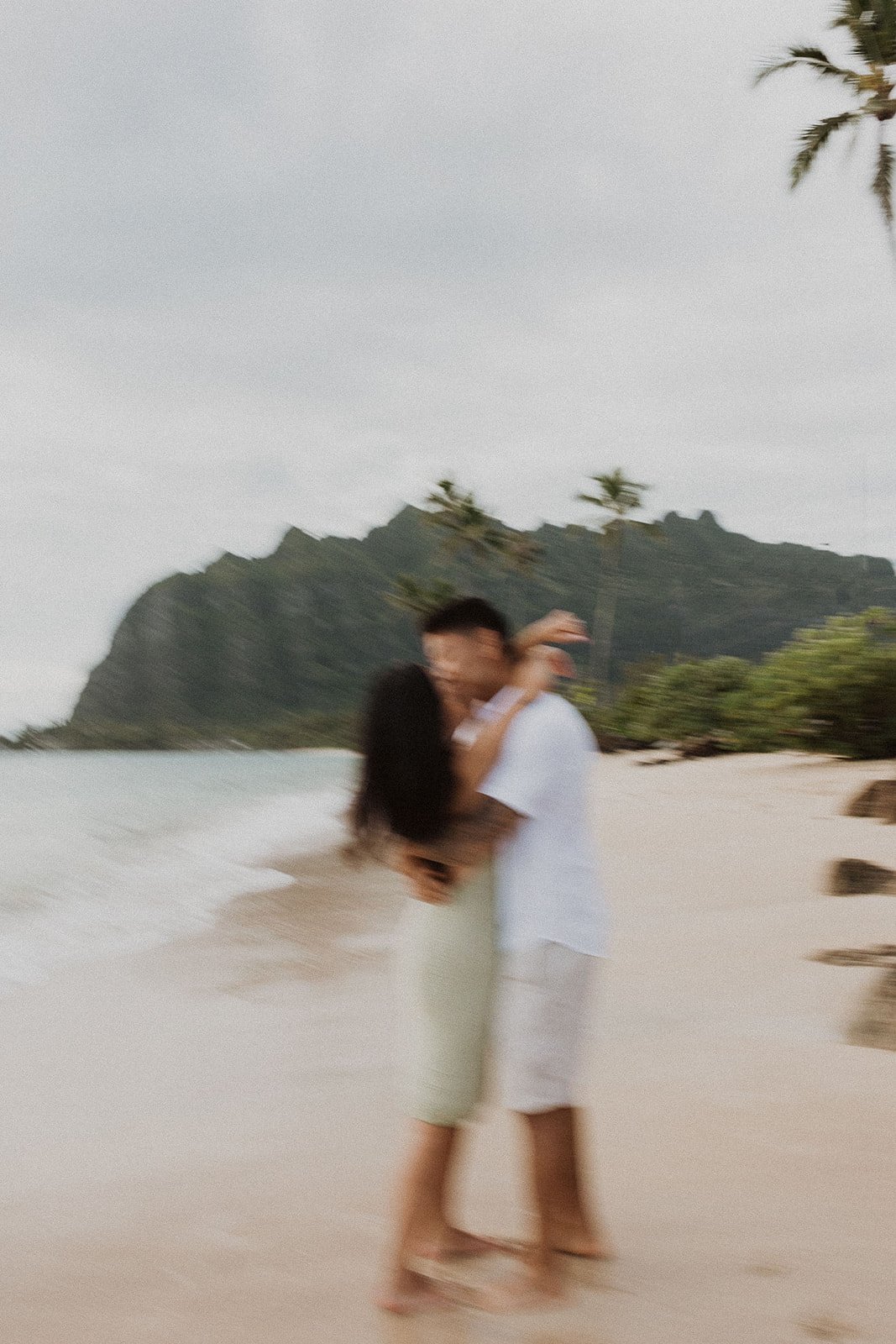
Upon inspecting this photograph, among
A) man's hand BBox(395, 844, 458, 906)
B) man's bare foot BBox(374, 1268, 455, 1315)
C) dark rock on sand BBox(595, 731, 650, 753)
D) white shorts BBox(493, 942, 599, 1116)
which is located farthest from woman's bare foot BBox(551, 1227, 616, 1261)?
dark rock on sand BBox(595, 731, 650, 753)

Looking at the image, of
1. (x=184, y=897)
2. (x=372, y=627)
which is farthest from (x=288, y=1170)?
(x=372, y=627)

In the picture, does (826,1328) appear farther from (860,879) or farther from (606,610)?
(606,610)

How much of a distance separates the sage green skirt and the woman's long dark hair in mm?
211

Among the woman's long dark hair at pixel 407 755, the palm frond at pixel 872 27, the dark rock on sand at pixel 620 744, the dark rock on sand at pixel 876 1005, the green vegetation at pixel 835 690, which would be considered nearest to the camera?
the woman's long dark hair at pixel 407 755

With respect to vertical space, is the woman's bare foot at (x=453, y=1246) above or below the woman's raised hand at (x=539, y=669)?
below

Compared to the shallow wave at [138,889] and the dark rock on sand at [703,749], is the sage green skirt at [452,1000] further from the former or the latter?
the dark rock on sand at [703,749]

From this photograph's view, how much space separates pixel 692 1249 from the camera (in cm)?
311

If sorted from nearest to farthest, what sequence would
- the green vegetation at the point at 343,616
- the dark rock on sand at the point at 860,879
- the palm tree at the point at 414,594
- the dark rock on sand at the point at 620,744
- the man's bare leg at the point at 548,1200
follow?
the man's bare leg at the point at 548,1200 < the dark rock on sand at the point at 860,879 < the dark rock on sand at the point at 620,744 < the palm tree at the point at 414,594 < the green vegetation at the point at 343,616

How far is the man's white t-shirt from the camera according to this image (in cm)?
276

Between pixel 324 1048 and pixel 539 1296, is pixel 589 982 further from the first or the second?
pixel 324 1048

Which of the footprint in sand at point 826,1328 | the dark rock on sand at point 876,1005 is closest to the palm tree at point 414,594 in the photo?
the dark rock on sand at point 876,1005

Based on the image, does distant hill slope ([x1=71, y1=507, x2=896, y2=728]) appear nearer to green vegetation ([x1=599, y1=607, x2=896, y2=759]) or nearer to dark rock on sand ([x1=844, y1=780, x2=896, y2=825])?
green vegetation ([x1=599, y1=607, x2=896, y2=759])

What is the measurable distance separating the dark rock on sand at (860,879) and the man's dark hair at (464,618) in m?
5.56

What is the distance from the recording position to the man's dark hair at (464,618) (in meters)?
2.91
